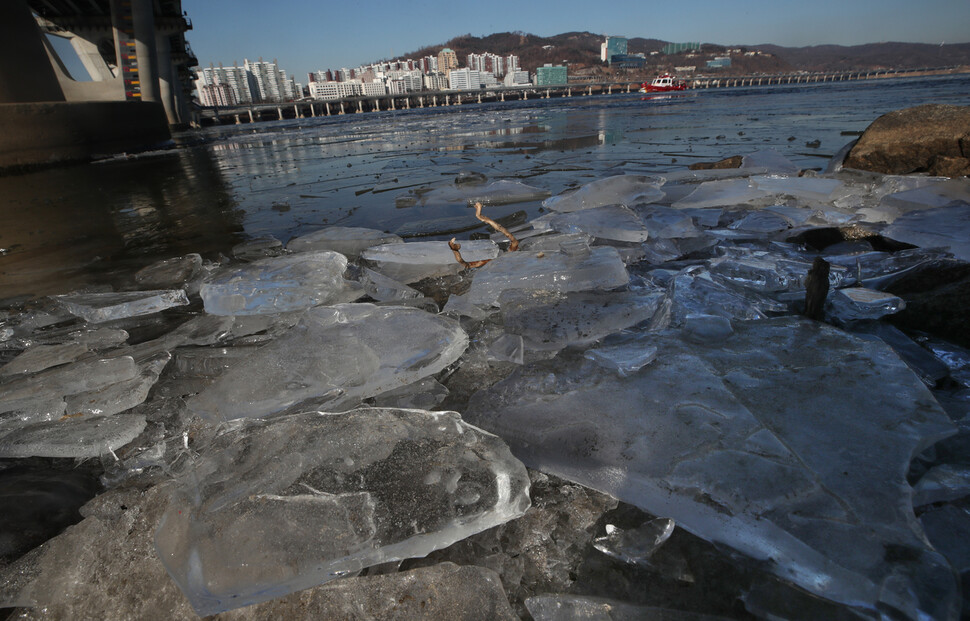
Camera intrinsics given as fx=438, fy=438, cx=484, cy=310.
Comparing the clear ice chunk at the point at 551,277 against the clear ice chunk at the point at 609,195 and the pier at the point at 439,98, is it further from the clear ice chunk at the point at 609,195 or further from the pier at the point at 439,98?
the pier at the point at 439,98

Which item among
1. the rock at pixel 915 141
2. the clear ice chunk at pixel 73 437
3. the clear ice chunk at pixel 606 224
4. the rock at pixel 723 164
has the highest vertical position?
the rock at pixel 915 141

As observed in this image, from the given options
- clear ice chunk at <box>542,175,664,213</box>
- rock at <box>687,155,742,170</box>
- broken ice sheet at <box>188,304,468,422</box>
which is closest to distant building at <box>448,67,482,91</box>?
rock at <box>687,155,742,170</box>

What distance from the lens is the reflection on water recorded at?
272 centimetres

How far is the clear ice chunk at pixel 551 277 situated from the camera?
68.9 inches

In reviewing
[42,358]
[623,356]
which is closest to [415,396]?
[623,356]

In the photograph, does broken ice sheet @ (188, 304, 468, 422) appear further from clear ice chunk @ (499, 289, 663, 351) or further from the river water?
the river water

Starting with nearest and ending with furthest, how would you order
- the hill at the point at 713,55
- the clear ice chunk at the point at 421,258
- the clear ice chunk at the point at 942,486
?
the clear ice chunk at the point at 942,486 → the clear ice chunk at the point at 421,258 → the hill at the point at 713,55

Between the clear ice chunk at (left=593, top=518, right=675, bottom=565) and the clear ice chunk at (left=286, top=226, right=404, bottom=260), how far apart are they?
2.10m

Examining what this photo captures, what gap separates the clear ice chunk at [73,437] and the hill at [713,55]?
96628mm

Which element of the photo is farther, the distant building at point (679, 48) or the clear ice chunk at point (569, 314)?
the distant building at point (679, 48)

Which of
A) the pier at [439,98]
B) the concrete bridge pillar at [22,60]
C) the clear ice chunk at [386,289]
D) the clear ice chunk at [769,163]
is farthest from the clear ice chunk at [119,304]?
the pier at [439,98]

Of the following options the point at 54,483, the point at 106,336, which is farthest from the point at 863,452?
the point at 106,336

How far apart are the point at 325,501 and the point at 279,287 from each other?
1303mm

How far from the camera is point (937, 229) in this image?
6.73 ft
